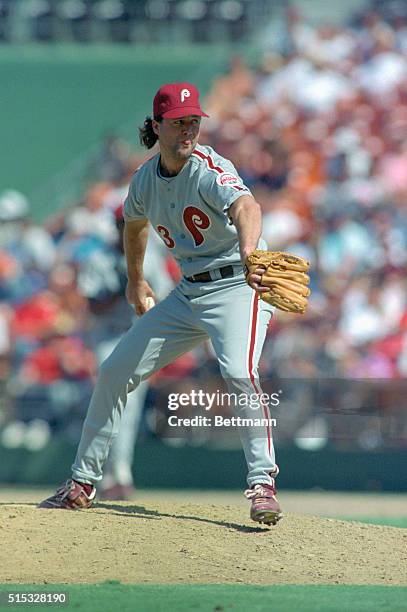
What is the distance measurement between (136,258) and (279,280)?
119 cm

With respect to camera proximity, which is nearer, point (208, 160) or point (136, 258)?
point (208, 160)

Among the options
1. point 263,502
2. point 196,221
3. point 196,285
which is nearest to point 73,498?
point 263,502

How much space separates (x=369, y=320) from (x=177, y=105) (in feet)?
18.2

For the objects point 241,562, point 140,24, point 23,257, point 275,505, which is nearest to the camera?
point 241,562

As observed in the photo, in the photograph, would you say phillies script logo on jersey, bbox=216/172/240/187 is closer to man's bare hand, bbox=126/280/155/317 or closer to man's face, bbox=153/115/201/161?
man's face, bbox=153/115/201/161

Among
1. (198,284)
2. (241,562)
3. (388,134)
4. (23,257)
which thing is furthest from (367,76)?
(241,562)

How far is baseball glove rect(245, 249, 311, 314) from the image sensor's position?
4.54 metres

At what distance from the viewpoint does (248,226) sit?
4.66 metres

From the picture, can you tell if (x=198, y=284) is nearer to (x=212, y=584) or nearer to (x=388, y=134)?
(x=212, y=584)

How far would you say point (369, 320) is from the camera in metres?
10.1

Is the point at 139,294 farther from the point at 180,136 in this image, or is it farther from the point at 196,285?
the point at 180,136

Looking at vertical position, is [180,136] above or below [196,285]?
above

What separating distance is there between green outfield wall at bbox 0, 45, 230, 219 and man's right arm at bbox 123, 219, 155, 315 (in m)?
8.32

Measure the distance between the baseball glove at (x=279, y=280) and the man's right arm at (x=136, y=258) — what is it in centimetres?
102
